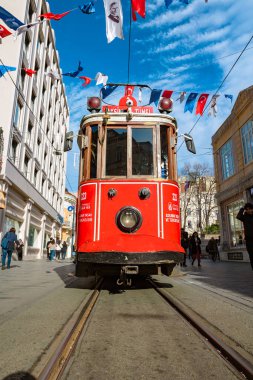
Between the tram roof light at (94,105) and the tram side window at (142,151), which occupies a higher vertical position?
the tram roof light at (94,105)

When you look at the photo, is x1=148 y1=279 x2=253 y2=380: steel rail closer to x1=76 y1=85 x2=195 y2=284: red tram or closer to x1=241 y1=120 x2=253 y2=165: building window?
x1=76 y1=85 x2=195 y2=284: red tram

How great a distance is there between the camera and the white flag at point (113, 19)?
7.21 m

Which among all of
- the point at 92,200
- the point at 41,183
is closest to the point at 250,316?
the point at 92,200

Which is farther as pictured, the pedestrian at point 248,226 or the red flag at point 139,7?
the red flag at point 139,7

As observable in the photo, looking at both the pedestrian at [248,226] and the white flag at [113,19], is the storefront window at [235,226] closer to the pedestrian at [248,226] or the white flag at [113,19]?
the pedestrian at [248,226]

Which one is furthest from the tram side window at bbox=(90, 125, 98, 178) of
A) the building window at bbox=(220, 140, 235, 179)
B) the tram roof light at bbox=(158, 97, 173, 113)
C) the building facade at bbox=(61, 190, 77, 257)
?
the building facade at bbox=(61, 190, 77, 257)


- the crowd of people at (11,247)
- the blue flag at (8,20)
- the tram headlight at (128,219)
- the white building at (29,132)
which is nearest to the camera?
the tram headlight at (128,219)

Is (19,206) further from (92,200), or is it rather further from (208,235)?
(208,235)

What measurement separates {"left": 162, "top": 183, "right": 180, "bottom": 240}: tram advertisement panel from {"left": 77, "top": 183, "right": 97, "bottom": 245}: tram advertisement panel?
1.30 metres

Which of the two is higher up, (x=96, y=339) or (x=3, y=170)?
(x=3, y=170)

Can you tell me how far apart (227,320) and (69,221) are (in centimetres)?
4731

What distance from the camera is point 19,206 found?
19359 millimetres

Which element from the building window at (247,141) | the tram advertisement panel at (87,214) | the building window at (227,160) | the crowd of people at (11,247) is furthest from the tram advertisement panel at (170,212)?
the building window at (227,160)

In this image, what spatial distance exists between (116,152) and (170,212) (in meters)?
1.57
